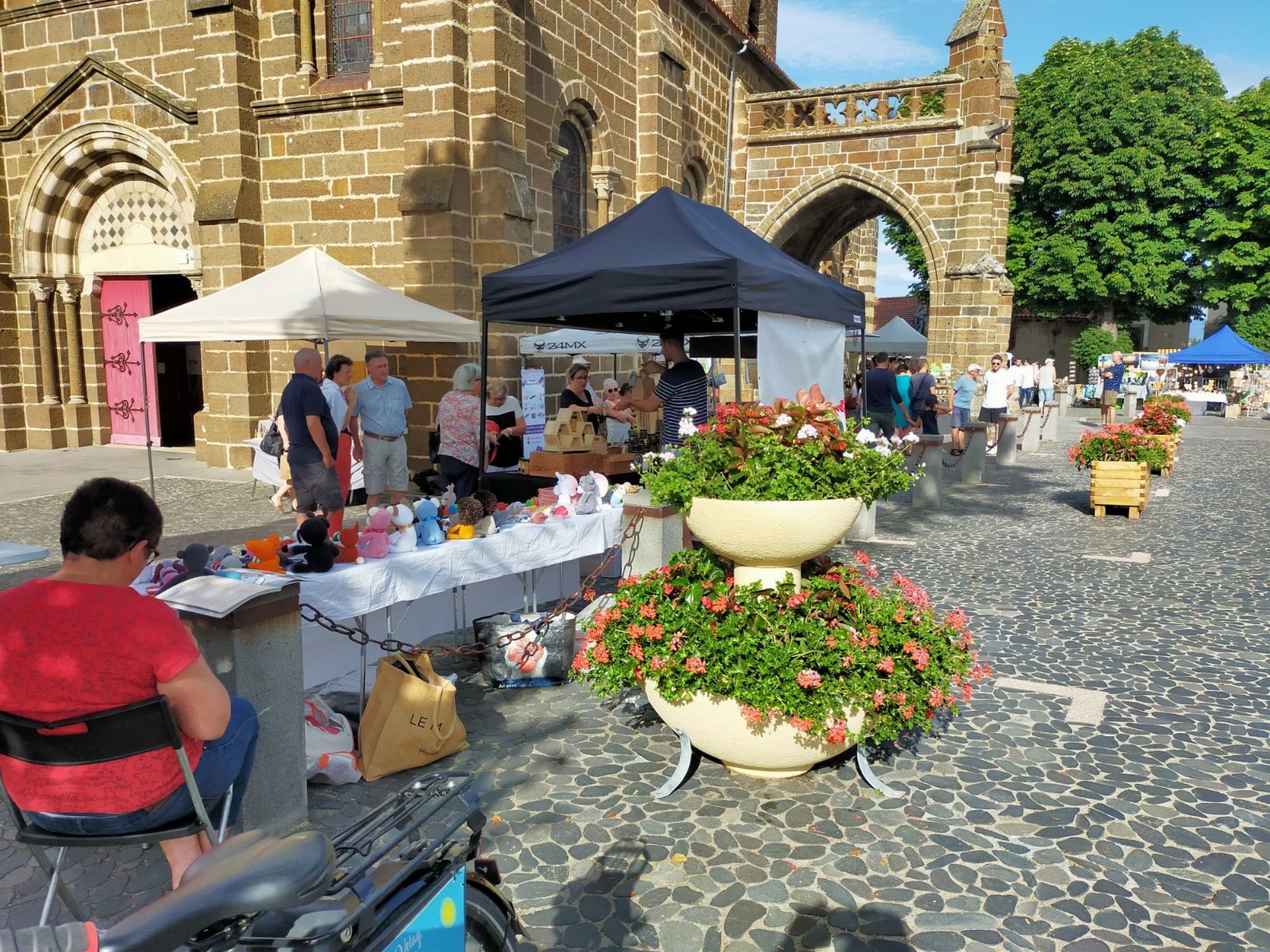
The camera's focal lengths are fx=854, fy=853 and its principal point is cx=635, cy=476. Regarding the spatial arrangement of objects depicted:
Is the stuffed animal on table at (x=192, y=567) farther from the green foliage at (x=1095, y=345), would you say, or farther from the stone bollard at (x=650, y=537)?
the green foliage at (x=1095, y=345)

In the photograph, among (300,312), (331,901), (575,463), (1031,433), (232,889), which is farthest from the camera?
(1031,433)

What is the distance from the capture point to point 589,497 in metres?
5.65

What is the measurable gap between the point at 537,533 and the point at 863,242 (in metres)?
27.4

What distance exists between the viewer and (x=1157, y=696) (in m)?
4.66

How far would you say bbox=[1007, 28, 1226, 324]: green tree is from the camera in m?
29.9

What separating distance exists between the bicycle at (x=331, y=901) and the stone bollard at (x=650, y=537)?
9.68 ft

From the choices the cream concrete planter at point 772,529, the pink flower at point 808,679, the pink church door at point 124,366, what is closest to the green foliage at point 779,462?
the cream concrete planter at point 772,529

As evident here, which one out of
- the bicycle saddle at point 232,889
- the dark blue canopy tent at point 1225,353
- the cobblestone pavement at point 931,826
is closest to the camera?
the bicycle saddle at point 232,889

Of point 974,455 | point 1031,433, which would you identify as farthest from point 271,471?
point 1031,433

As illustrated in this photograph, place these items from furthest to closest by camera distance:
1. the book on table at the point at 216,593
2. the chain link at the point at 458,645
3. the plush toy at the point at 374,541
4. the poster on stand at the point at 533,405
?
1. the poster on stand at the point at 533,405
2. the plush toy at the point at 374,541
3. the chain link at the point at 458,645
4. the book on table at the point at 216,593

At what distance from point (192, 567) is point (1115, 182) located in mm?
33914

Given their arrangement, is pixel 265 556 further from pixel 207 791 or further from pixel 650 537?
pixel 650 537

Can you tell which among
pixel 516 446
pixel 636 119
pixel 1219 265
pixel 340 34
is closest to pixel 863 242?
pixel 1219 265

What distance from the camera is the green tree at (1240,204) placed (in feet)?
95.8
